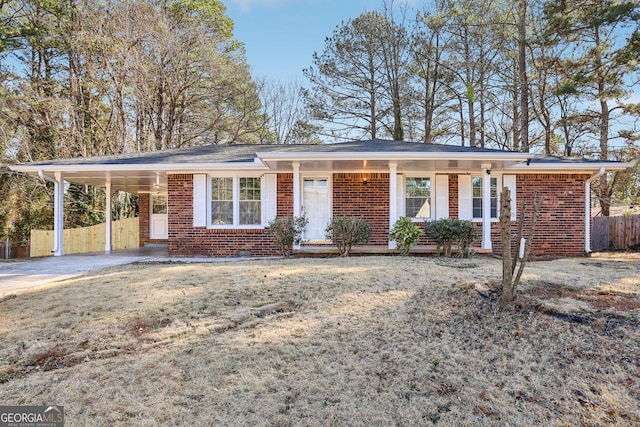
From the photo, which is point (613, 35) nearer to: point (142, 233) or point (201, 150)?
point (201, 150)

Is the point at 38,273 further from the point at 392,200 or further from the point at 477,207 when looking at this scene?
the point at 477,207

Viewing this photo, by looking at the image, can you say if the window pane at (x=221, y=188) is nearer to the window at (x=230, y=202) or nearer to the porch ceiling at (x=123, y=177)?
the window at (x=230, y=202)

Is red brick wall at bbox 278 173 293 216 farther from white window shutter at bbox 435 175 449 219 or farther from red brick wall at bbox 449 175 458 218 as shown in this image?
red brick wall at bbox 449 175 458 218

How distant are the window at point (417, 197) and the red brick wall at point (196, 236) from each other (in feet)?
13.4

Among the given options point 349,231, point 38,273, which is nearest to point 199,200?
point 38,273

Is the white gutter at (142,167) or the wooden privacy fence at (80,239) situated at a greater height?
the white gutter at (142,167)

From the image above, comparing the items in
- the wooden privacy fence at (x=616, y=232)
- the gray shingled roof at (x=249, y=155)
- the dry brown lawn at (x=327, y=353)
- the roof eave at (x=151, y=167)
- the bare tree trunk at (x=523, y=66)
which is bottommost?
the dry brown lawn at (x=327, y=353)

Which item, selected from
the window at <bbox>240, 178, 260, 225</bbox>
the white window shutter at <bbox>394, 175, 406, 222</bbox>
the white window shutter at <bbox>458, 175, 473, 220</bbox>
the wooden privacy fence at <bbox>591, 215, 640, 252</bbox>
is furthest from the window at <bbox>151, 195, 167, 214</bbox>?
the wooden privacy fence at <bbox>591, 215, 640, 252</bbox>

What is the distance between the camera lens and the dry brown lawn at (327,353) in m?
2.54

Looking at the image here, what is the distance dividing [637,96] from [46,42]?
25.9m

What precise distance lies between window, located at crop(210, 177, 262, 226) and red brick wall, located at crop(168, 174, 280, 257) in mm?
330

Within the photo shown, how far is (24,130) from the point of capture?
50.9 feet

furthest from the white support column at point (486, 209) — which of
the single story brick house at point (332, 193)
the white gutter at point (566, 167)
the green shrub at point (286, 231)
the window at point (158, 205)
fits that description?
the window at point (158, 205)

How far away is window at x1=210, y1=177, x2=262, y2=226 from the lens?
33.3 feet
